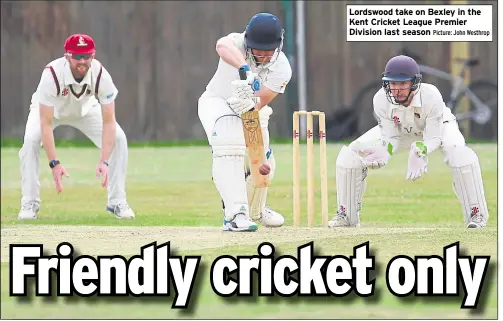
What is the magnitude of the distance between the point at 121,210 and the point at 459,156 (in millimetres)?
2786

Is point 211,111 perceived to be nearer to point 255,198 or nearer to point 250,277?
point 255,198

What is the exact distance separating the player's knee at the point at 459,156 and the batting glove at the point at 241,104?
1584mm

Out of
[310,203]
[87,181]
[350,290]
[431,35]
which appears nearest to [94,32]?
[87,181]

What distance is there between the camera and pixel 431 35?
10328 mm

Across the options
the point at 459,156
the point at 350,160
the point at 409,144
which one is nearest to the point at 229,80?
the point at 350,160

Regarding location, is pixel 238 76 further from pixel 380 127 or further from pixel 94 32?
pixel 94 32

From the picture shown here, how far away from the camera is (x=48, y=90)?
32.4ft

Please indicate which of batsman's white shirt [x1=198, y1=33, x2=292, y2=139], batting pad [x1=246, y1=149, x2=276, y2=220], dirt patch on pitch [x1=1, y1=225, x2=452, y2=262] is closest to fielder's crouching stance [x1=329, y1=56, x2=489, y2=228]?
batting pad [x1=246, y1=149, x2=276, y2=220]

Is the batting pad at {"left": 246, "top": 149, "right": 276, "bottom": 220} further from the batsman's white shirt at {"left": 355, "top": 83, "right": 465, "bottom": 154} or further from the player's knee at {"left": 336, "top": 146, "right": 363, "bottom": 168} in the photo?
the batsman's white shirt at {"left": 355, "top": 83, "right": 465, "bottom": 154}

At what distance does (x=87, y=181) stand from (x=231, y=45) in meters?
5.54

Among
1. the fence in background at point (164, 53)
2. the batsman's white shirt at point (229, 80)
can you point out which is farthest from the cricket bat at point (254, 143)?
the fence in background at point (164, 53)

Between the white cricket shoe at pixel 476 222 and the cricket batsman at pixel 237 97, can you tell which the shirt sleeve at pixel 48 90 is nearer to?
the cricket batsman at pixel 237 97

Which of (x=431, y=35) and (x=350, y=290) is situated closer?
(x=350, y=290)

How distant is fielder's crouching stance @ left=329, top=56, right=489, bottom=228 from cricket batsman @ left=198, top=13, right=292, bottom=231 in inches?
34.1
